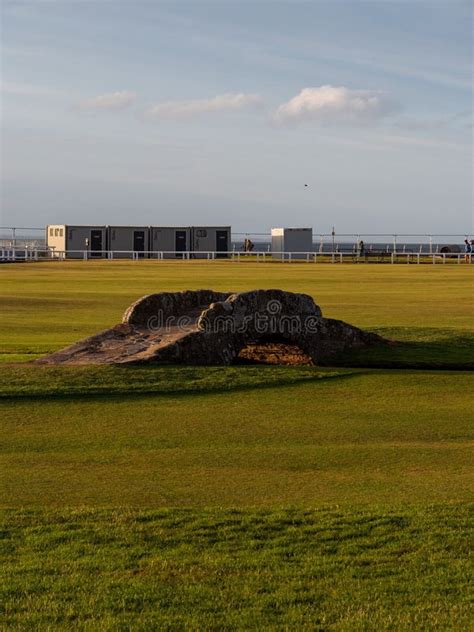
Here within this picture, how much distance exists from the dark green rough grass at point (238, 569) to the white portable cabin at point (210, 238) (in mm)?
75147

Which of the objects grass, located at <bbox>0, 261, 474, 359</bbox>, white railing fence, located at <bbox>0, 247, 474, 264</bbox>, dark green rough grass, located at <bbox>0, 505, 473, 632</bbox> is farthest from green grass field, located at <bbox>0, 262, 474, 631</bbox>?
white railing fence, located at <bbox>0, 247, 474, 264</bbox>

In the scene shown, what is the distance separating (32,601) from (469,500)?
4127mm

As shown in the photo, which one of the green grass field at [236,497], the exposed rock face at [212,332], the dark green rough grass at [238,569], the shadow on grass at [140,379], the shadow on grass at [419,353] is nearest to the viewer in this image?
the dark green rough grass at [238,569]

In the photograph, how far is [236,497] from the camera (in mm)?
9328

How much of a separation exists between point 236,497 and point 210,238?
2953 inches

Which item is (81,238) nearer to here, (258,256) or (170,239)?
(170,239)

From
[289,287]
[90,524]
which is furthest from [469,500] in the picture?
[289,287]

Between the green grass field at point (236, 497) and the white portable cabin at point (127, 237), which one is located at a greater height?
the white portable cabin at point (127, 237)

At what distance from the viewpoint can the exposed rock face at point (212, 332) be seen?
1700 centimetres

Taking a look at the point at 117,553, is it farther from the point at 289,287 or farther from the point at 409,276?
the point at 409,276

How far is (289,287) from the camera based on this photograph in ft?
131

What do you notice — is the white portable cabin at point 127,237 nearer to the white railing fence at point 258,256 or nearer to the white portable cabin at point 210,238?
the white railing fence at point 258,256

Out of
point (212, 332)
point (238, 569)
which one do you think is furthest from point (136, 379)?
point (238, 569)

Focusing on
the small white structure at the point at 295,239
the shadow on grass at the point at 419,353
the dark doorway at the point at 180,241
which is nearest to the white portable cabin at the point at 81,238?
the dark doorway at the point at 180,241
